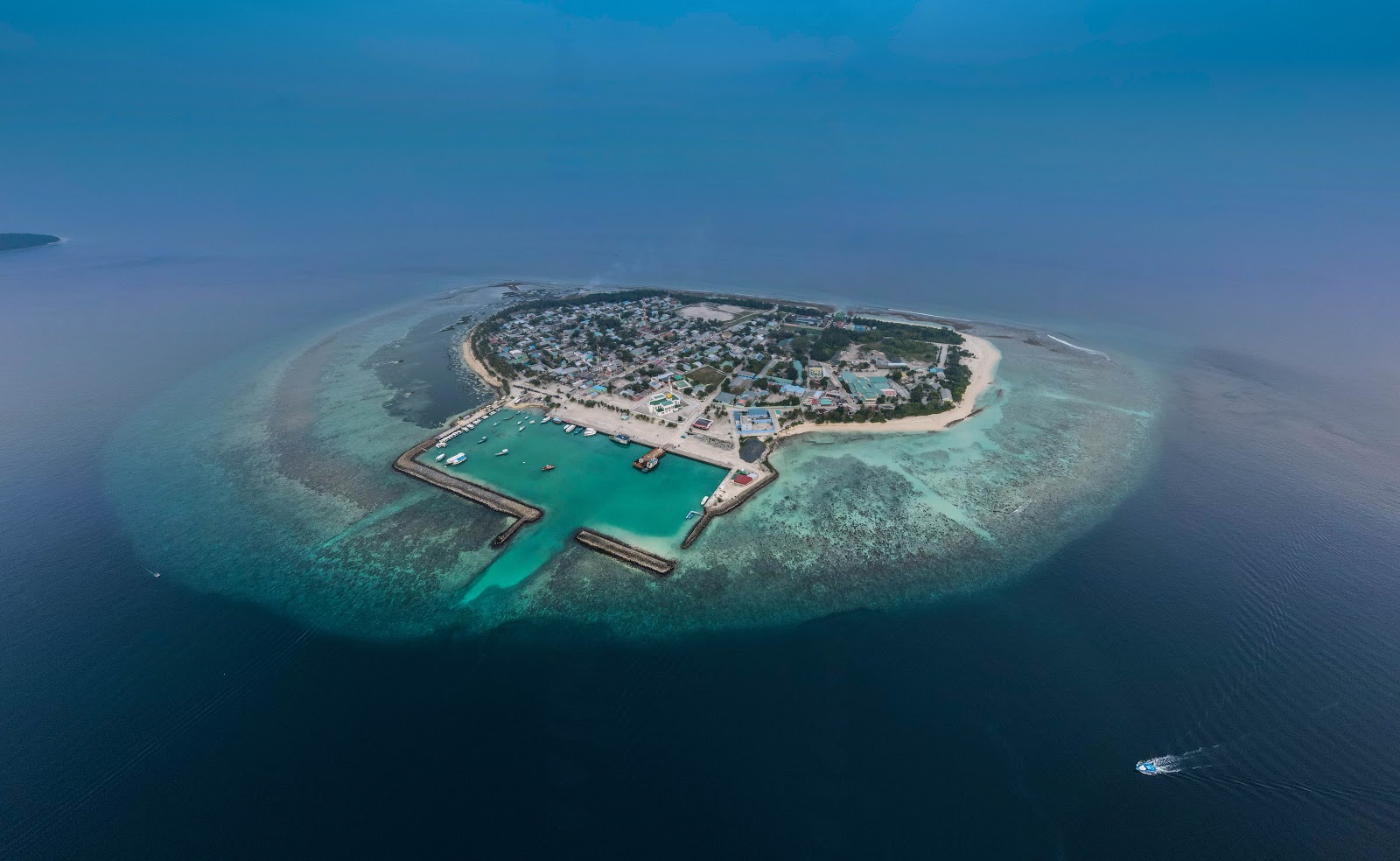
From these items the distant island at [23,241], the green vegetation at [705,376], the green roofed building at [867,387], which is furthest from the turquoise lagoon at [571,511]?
the distant island at [23,241]

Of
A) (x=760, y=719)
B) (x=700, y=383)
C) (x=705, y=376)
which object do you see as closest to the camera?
(x=760, y=719)

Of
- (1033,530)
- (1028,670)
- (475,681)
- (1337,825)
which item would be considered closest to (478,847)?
(475,681)

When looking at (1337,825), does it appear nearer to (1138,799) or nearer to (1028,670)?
(1138,799)

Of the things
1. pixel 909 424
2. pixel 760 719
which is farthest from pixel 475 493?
pixel 909 424

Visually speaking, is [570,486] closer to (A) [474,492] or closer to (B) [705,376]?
(A) [474,492]

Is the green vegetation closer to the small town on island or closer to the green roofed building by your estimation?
the small town on island

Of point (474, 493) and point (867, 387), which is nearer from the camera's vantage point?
point (474, 493)

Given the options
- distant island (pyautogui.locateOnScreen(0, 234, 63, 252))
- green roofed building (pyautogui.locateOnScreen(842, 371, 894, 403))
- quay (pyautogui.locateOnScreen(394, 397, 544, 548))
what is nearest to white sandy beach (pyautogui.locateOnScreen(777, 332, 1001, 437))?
green roofed building (pyautogui.locateOnScreen(842, 371, 894, 403))
